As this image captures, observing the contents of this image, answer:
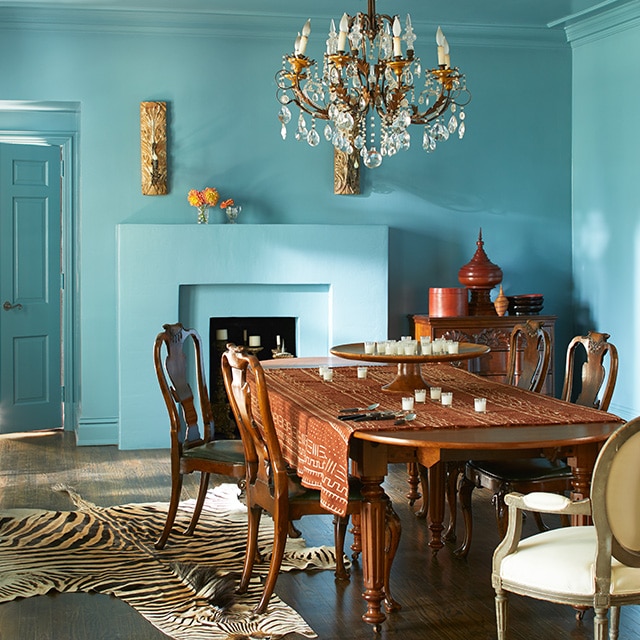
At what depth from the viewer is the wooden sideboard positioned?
6.52 meters

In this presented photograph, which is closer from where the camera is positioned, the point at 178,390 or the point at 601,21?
the point at 178,390

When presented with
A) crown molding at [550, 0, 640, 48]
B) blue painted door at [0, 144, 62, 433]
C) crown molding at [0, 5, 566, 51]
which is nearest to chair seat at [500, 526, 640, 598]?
crown molding at [550, 0, 640, 48]

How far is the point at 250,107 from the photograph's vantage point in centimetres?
670

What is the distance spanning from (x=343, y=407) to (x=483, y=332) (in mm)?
3102

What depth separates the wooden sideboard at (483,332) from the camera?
6.52 meters

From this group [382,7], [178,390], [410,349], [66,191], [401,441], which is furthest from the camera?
[66,191]

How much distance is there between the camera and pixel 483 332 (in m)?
A: 6.58

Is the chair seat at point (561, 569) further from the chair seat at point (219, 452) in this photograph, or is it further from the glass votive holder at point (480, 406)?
the chair seat at point (219, 452)

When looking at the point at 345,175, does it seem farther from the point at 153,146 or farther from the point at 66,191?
the point at 66,191

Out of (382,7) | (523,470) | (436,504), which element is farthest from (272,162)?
(523,470)

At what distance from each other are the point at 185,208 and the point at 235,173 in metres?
0.44

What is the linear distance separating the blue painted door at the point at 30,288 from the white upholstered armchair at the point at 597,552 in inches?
200

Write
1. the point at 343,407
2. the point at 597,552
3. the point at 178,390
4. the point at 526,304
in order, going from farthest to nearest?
the point at 526,304, the point at 178,390, the point at 343,407, the point at 597,552

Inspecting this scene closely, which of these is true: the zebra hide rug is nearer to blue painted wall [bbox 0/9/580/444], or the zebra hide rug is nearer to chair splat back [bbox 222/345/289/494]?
chair splat back [bbox 222/345/289/494]
